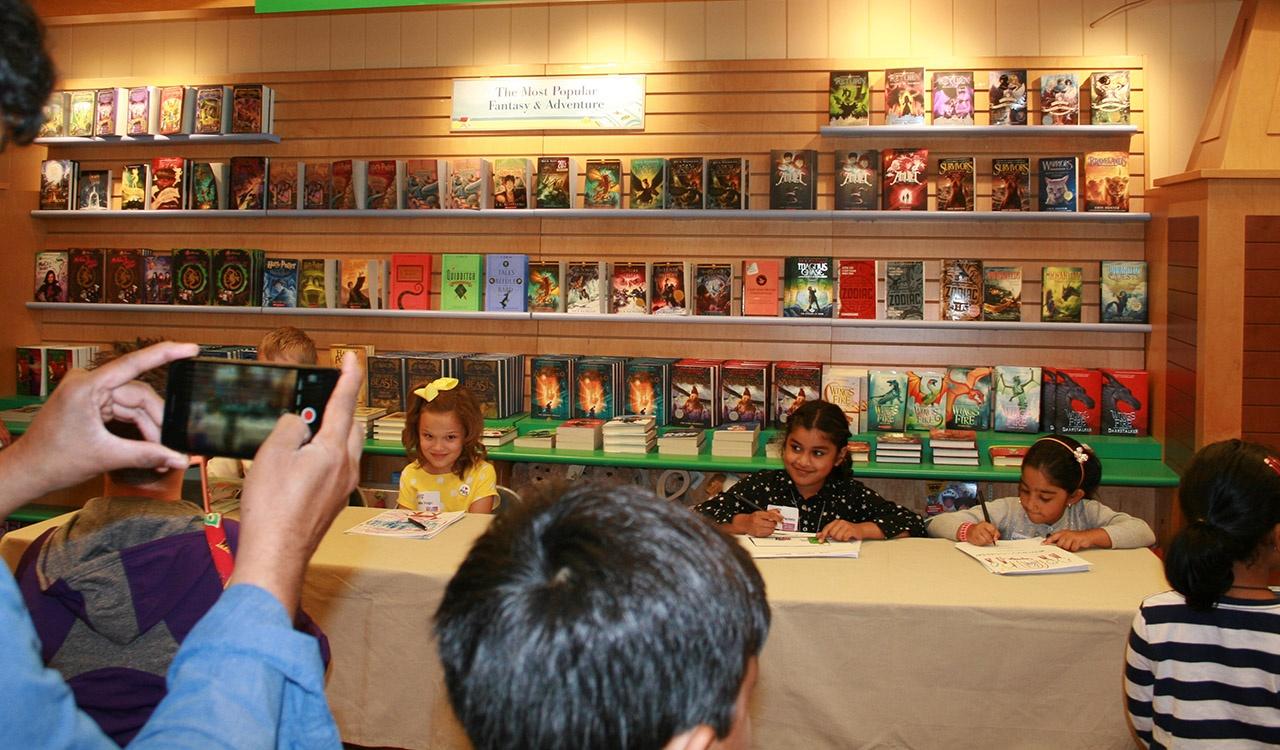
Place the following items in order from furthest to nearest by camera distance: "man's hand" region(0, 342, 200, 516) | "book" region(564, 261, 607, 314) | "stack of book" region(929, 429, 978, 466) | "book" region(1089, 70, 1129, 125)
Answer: "book" region(564, 261, 607, 314) → "book" region(1089, 70, 1129, 125) → "stack of book" region(929, 429, 978, 466) → "man's hand" region(0, 342, 200, 516)

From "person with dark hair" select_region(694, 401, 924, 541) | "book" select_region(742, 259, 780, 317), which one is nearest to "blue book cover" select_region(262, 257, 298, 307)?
"book" select_region(742, 259, 780, 317)

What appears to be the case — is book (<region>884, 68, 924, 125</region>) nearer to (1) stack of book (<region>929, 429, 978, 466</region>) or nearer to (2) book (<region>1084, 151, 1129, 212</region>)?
(2) book (<region>1084, 151, 1129, 212</region>)

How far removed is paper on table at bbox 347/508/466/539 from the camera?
328 centimetres

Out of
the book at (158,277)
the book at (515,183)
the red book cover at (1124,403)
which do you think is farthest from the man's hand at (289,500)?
the book at (158,277)

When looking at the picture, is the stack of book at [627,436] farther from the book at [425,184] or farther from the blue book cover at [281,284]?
the blue book cover at [281,284]

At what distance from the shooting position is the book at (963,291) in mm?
5008

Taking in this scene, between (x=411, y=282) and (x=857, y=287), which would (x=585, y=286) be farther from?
(x=857, y=287)

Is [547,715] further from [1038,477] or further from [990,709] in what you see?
[1038,477]

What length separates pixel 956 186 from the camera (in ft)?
16.3

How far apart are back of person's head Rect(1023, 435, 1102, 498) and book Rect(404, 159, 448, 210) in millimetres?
3227

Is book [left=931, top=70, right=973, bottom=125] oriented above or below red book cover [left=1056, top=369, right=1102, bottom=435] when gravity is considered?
above

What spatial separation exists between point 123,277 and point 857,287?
3913 mm

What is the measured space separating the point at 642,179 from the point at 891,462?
1.79 m

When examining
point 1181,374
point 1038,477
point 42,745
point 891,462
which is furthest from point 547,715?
point 1181,374
